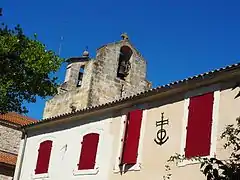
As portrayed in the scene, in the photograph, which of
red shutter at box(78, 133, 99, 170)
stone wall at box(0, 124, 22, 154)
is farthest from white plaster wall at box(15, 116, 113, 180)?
stone wall at box(0, 124, 22, 154)

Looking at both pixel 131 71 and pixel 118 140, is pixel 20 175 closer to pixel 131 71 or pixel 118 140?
pixel 118 140

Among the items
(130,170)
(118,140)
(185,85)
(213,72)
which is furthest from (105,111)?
(213,72)

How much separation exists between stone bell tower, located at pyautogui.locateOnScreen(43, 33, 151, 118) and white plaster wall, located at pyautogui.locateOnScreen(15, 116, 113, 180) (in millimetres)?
7122

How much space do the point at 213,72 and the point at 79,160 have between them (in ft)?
22.1

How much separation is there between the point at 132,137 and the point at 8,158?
1392cm

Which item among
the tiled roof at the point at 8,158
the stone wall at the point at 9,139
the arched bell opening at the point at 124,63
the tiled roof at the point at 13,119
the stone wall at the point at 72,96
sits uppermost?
the arched bell opening at the point at 124,63

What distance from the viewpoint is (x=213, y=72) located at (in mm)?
11938

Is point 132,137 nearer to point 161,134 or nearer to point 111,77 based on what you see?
point 161,134

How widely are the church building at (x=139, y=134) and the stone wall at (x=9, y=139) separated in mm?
8211

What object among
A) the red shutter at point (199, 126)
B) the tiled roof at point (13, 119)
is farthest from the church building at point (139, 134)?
the tiled roof at point (13, 119)

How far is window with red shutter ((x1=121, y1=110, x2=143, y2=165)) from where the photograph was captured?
14062 millimetres

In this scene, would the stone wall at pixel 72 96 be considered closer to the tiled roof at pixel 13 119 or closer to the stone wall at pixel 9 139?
the tiled roof at pixel 13 119

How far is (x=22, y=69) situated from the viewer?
16312 millimetres

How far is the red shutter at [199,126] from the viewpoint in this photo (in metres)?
11.8
